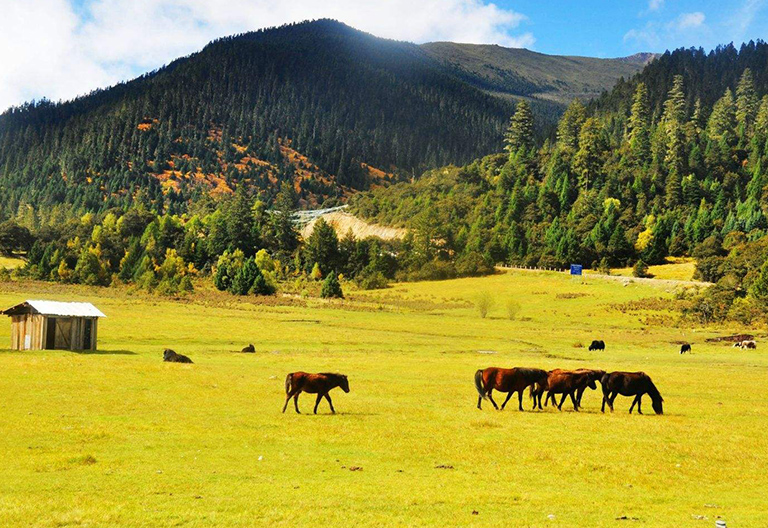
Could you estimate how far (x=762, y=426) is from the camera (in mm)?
26828

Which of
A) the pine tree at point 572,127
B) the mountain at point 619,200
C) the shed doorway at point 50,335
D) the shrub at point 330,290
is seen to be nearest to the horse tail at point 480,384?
the shed doorway at point 50,335

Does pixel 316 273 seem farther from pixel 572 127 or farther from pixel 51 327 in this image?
pixel 51 327

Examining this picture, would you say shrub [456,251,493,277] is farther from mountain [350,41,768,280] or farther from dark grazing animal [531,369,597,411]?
dark grazing animal [531,369,597,411]

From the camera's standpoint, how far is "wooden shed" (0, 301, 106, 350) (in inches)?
1976

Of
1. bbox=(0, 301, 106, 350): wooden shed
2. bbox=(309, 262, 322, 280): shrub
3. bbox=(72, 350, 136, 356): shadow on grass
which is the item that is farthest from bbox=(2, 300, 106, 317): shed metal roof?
bbox=(309, 262, 322, 280): shrub

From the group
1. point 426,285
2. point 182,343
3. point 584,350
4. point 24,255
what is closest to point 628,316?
point 584,350

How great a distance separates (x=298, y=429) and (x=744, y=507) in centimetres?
1371

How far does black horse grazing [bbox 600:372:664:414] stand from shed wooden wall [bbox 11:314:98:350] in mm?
37243

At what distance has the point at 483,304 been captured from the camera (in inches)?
4186

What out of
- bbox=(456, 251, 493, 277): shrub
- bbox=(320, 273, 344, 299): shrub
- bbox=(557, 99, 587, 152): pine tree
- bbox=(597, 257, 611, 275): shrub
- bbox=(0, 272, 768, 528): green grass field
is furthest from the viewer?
bbox=(557, 99, 587, 152): pine tree

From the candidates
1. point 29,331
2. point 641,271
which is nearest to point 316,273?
point 641,271

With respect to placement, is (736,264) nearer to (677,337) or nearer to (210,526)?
(677,337)

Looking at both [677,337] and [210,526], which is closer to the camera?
[210,526]

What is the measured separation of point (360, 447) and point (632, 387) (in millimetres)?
13109
